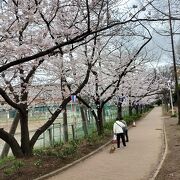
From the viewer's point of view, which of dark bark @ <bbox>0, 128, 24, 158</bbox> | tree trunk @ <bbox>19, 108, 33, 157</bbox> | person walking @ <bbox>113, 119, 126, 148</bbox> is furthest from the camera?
person walking @ <bbox>113, 119, 126, 148</bbox>

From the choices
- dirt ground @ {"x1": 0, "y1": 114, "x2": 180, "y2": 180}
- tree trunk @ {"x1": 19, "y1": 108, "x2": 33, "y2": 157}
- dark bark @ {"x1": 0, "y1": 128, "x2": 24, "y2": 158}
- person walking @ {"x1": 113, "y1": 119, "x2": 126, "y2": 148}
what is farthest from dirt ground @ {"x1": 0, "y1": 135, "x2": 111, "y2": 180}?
person walking @ {"x1": 113, "y1": 119, "x2": 126, "y2": 148}

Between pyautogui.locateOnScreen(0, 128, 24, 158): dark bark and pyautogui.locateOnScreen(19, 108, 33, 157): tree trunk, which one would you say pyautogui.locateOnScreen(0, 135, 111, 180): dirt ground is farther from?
pyautogui.locateOnScreen(0, 128, 24, 158): dark bark

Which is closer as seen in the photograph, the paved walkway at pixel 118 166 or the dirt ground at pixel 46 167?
the dirt ground at pixel 46 167

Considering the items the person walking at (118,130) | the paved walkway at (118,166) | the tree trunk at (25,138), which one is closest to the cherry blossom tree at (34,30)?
the tree trunk at (25,138)

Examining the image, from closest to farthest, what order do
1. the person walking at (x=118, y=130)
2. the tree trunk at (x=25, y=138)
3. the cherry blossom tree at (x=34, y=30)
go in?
the cherry blossom tree at (x=34, y=30), the tree trunk at (x=25, y=138), the person walking at (x=118, y=130)

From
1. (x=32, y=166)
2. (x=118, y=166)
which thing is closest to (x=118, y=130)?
(x=118, y=166)

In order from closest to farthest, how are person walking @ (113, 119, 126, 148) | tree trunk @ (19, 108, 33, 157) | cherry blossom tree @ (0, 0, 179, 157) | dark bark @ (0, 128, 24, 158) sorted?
1. cherry blossom tree @ (0, 0, 179, 157)
2. dark bark @ (0, 128, 24, 158)
3. tree trunk @ (19, 108, 33, 157)
4. person walking @ (113, 119, 126, 148)

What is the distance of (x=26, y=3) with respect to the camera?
39.2 ft

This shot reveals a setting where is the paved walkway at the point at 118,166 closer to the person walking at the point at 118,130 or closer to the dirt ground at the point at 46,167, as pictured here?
the dirt ground at the point at 46,167

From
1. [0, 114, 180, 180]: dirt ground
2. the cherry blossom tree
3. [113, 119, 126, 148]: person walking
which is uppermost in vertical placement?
the cherry blossom tree

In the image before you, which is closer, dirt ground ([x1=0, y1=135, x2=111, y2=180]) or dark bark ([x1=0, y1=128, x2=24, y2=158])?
dirt ground ([x1=0, y1=135, x2=111, y2=180])

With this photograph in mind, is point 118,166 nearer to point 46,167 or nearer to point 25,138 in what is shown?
point 46,167

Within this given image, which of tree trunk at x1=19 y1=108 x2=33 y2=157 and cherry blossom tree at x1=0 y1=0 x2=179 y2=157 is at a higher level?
cherry blossom tree at x1=0 y1=0 x2=179 y2=157

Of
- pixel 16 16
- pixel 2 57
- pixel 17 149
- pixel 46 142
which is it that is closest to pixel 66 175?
pixel 17 149
